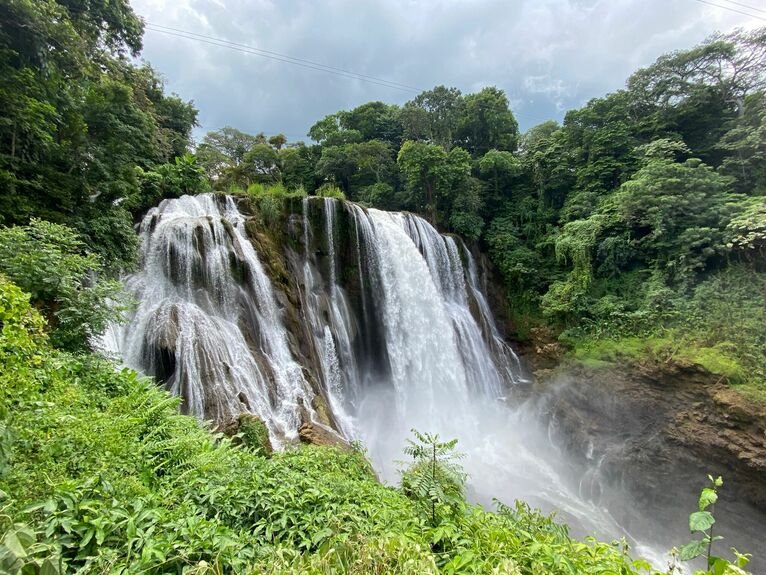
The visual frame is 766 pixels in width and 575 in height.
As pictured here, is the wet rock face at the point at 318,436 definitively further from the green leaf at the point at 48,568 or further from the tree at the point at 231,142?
the tree at the point at 231,142

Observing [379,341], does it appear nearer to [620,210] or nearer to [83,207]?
[83,207]

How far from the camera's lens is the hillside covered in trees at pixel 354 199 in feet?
6.81

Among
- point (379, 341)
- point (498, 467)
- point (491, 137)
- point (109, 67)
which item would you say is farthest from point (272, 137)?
point (498, 467)

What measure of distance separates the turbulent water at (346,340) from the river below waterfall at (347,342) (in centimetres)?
4

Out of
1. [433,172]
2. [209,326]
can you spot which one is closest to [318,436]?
[209,326]

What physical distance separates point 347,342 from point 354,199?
11.6 metres

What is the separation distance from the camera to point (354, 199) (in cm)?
→ 2038

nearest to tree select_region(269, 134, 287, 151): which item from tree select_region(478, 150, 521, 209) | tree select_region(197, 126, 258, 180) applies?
tree select_region(197, 126, 258, 180)

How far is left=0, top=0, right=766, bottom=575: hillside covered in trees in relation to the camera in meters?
2.08

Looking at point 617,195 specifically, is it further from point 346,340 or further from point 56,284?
point 56,284

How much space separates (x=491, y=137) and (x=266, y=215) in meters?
17.4

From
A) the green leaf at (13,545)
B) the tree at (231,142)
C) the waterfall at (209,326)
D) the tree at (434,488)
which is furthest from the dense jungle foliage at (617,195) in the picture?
the green leaf at (13,545)

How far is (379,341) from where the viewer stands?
12.2 metres

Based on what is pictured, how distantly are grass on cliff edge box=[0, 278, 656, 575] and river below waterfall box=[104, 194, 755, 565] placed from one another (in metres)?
3.30
